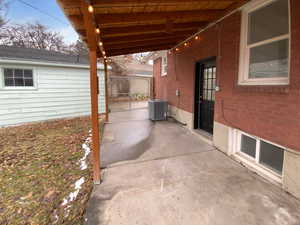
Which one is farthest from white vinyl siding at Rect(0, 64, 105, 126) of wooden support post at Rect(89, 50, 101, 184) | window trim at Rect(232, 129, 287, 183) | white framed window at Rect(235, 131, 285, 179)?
white framed window at Rect(235, 131, 285, 179)

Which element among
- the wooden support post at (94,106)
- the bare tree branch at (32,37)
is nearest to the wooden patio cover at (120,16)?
the wooden support post at (94,106)

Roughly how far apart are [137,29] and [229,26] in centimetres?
199

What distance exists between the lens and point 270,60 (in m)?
2.73

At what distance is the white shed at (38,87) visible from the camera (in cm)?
627

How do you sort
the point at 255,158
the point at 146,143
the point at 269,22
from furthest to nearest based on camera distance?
the point at 146,143 < the point at 255,158 < the point at 269,22

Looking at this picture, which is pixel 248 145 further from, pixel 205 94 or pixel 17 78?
pixel 17 78

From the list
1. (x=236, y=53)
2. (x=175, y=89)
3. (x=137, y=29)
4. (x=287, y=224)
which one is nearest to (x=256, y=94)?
(x=236, y=53)

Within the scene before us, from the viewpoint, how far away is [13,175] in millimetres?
2932

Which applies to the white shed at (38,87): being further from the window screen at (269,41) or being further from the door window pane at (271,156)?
the door window pane at (271,156)

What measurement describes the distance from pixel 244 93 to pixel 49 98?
7550 mm

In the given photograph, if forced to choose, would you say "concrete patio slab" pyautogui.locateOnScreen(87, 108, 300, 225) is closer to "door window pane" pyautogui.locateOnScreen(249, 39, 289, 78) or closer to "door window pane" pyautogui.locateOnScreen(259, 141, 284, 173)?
"door window pane" pyautogui.locateOnScreen(259, 141, 284, 173)

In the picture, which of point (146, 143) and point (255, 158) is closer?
point (255, 158)

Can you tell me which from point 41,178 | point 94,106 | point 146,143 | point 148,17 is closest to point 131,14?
point 148,17

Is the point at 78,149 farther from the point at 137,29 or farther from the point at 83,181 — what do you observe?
the point at 137,29
